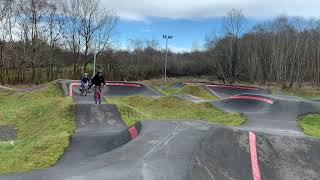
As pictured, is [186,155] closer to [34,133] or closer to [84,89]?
[34,133]

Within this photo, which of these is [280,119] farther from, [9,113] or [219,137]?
[9,113]

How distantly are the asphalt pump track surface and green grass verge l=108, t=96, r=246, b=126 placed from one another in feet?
15.7

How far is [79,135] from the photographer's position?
47.2 feet

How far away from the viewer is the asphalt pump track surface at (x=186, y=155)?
25.2 ft

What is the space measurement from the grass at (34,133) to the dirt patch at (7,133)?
0.22m

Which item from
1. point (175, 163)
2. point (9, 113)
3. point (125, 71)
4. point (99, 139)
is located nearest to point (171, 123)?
point (99, 139)

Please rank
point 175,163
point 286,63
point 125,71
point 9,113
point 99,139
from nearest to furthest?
point 175,163 → point 99,139 → point 9,113 → point 286,63 → point 125,71

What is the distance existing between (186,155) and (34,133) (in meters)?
9.66

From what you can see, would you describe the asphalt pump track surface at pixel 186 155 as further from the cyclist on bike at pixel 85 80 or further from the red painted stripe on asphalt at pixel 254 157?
the cyclist on bike at pixel 85 80

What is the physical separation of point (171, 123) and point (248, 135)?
2304 millimetres

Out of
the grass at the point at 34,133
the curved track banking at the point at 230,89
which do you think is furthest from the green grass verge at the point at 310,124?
the curved track banking at the point at 230,89

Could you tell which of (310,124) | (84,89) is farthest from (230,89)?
(310,124)

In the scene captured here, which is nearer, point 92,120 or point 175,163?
point 175,163

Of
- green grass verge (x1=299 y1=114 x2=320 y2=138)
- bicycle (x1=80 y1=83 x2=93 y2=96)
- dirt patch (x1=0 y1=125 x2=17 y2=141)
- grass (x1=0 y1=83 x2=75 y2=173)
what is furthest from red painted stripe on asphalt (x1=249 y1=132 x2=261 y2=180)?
bicycle (x1=80 y1=83 x2=93 y2=96)
